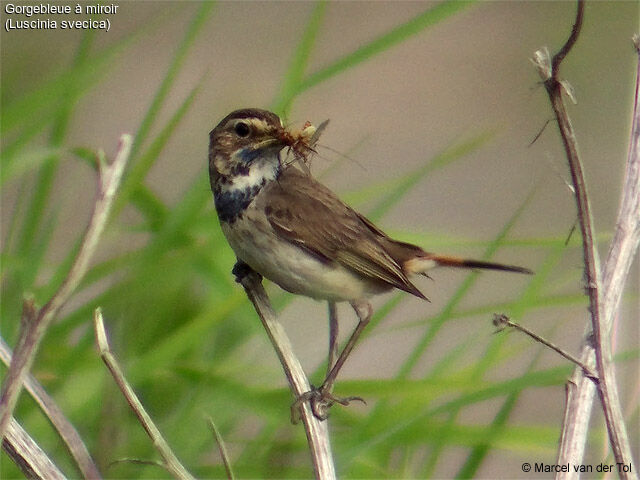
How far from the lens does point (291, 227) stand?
334cm

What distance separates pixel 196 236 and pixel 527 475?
8.36 ft

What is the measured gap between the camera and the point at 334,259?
342 centimetres

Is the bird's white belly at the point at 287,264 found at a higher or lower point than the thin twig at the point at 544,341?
higher

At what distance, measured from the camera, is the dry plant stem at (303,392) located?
2.27 metres

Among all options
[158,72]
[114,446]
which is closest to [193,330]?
[114,446]

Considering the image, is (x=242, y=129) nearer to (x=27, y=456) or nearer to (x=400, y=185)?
(x=400, y=185)

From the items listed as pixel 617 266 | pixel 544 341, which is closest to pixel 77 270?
pixel 544 341

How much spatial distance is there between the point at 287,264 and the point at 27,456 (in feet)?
4.65

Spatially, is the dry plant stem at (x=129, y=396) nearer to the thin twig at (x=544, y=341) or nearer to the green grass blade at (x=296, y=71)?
the thin twig at (x=544, y=341)

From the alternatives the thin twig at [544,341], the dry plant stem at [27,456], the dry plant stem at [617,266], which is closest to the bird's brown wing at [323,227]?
the dry plant stem at [617,266]

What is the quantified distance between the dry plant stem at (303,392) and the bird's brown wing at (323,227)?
0.64m

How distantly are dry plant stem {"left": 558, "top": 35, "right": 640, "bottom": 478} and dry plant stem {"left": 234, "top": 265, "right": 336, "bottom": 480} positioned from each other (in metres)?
0.52

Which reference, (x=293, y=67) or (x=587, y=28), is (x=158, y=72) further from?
(x=293, y=67)

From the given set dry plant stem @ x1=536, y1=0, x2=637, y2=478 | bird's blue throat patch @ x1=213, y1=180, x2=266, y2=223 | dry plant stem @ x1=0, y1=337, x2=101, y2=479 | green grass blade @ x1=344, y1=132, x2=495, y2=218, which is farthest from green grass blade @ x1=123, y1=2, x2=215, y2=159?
dry plant stem @ x1=536, y1=0, x2=637, y2=478
